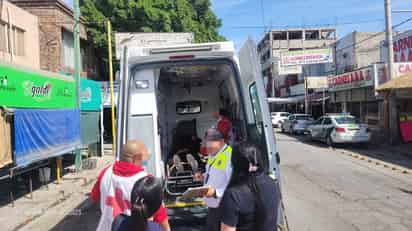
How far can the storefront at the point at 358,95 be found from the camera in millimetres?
20656

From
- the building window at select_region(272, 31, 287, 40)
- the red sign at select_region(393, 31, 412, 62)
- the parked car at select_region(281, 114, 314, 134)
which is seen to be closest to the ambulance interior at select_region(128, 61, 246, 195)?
the parked car at select_region(281, 114, 314, 134)

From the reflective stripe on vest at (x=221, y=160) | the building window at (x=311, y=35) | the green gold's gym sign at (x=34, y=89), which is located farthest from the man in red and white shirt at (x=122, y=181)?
the building window at (x=311, y=35)

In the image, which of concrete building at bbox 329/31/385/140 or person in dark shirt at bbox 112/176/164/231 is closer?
person in dark shirt at bbox 112/176/164/231

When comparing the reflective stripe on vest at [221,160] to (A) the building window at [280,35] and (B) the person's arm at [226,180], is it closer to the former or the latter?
(B) the person's arm at [226,180]

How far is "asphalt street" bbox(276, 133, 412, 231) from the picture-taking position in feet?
20.0

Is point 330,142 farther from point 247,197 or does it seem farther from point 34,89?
point 247,197

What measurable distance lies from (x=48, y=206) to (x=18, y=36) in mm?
9848

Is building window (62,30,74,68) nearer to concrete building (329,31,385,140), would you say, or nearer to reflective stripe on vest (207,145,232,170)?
concrete building (329,31,385,140)

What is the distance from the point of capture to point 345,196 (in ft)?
26.2

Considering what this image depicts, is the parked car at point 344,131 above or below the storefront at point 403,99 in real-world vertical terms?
below

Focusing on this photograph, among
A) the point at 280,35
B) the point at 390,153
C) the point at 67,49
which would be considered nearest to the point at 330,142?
the point at 390,153

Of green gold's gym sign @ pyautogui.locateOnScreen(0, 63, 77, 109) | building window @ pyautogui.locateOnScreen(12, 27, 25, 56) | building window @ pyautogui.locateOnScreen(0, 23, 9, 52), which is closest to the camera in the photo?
green gold's gym sign @ pyautogui.locateOnScreen(0, 63, 77, 109)

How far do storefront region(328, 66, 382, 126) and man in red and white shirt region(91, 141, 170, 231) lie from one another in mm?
19341

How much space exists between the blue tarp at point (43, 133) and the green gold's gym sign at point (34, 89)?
0.25 m
